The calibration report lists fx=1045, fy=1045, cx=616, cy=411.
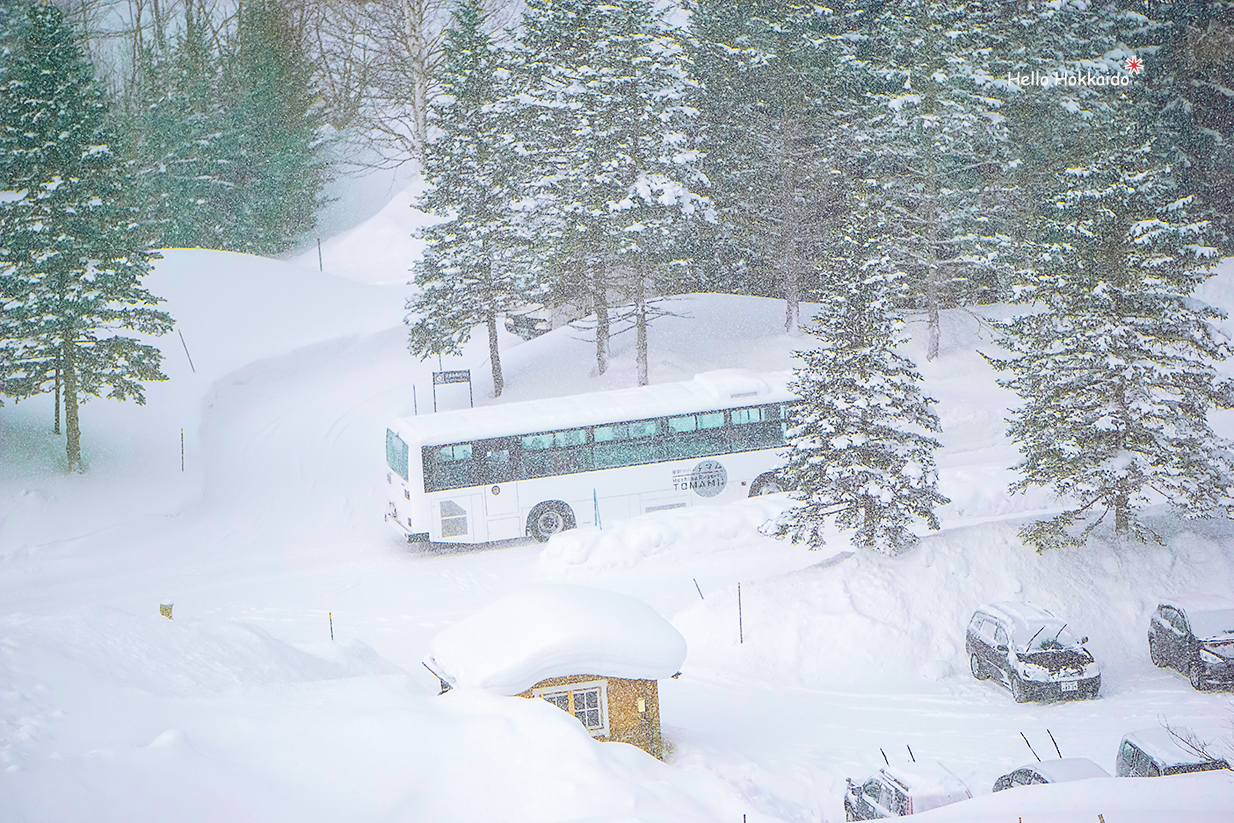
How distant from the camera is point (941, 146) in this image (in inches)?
1267

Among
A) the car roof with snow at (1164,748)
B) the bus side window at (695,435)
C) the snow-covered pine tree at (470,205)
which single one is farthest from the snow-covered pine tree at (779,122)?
the car roof with snow at (1164,748)

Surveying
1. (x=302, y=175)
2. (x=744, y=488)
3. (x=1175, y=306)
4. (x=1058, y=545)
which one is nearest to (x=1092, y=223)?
(x=1175, y=306)

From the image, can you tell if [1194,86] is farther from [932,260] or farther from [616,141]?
[616,141]

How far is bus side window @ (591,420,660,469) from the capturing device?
2178cm

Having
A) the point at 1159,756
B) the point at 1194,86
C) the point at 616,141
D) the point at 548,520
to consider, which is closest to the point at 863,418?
the point at 1159,756

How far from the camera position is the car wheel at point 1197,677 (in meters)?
15.2

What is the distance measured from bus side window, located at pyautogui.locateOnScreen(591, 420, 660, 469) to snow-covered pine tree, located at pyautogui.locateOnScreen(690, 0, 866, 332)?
13.3 m

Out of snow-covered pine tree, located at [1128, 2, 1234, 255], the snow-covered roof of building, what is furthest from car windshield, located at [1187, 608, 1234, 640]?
snow-covered pine tree, located at [1128, 2, 1234, 255]

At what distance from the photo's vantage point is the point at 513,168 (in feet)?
93.7

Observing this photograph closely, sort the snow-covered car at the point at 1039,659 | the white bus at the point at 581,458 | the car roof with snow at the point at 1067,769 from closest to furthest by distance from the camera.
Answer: the car roof with snow at the point at 1067,769, the snow-covered car at the point at 1039,659, the white bus at the point at 581,458

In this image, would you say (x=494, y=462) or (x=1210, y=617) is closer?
(x=1210, y=617)

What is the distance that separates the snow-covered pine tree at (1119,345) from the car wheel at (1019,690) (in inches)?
132

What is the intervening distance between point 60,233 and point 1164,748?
22658mm

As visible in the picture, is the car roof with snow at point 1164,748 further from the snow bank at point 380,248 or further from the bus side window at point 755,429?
the snow bank at point 380,248
